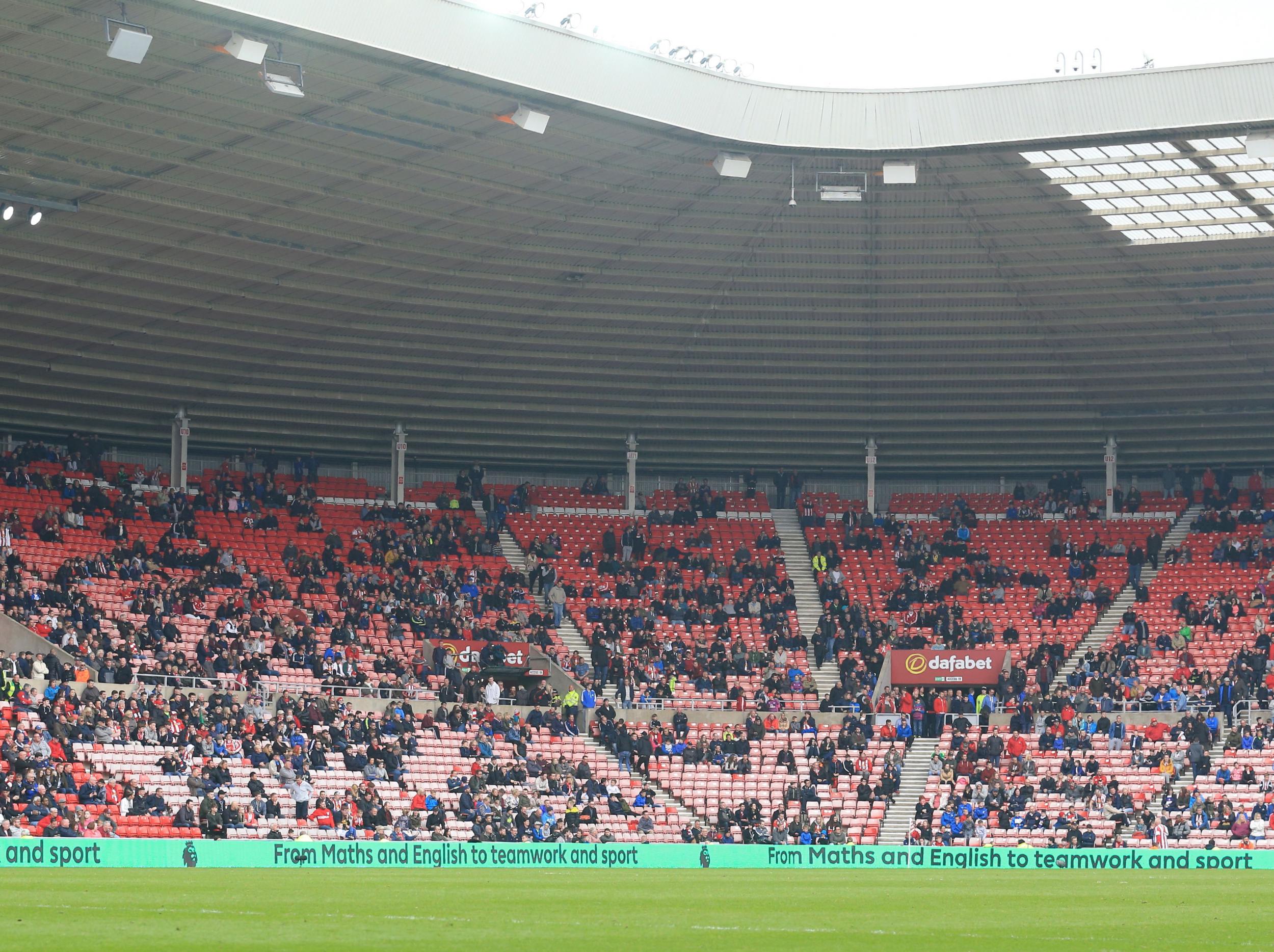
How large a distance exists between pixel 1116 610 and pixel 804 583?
9030mm

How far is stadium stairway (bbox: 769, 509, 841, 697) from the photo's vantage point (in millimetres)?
50062

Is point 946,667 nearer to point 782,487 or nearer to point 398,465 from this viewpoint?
point 782,487

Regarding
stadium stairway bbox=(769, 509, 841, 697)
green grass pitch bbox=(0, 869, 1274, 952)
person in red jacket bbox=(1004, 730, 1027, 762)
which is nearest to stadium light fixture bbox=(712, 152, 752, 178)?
person in red jacket bbox=(1004, 730, 1027, 762)

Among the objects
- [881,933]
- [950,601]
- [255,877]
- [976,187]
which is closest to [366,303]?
[976,187]

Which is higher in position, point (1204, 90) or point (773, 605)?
point (1204, 90)

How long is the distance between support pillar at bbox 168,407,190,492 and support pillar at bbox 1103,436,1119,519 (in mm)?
27655

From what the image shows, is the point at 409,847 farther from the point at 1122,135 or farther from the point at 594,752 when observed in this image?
the point at 1122,135

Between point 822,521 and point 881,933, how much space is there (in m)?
41.7

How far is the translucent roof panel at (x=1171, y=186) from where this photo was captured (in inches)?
1538

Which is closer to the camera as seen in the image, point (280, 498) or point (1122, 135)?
point (1122, 135)

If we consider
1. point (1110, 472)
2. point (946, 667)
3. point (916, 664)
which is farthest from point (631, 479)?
point (1110, 472)

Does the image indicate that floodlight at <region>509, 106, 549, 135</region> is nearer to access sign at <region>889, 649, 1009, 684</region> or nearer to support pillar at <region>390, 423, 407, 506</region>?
access sign at <region>889, 649, 1009, 684</region>

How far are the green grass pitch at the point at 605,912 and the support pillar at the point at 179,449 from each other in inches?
976

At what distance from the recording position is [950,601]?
53.2 m
